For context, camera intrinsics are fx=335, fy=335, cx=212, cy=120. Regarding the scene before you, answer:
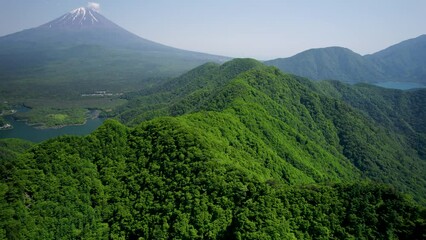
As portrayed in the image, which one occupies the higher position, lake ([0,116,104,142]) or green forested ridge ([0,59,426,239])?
green forested ridge ([0,59,426,239])

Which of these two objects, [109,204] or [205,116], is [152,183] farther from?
[205,116]

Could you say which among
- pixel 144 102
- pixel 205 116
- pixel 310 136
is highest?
pixel 205 116

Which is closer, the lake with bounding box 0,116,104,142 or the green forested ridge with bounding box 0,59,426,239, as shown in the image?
the green forested ridge with bounding box 0,59,426,239

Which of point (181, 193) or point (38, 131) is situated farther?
point (38, 131)

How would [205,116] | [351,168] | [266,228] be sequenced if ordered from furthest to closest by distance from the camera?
1. [351,168]
2. [205,116]
3. [266,228]

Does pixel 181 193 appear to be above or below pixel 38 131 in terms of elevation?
above

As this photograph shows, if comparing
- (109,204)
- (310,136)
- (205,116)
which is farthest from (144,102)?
(109,204)

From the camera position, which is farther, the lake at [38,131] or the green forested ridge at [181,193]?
the lake at [38,131]

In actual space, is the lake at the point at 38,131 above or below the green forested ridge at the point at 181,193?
below
